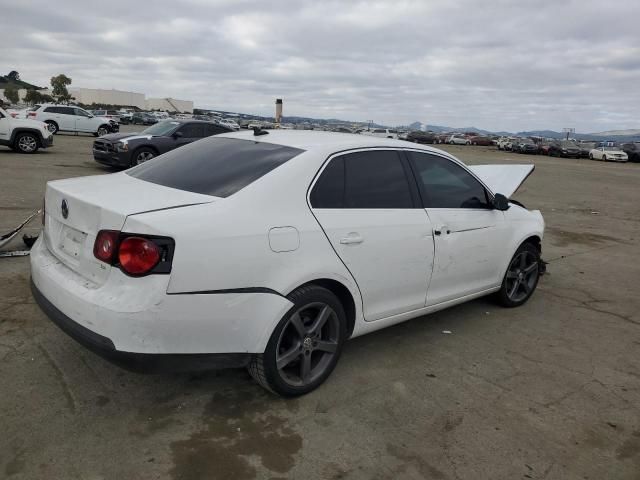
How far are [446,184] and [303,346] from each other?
6.26 feet

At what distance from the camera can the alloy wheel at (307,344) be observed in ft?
10.2

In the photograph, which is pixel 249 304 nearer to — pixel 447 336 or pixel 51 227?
pixel 51 227

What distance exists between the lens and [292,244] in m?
2.94

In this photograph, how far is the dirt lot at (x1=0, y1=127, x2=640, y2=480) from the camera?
102 inches

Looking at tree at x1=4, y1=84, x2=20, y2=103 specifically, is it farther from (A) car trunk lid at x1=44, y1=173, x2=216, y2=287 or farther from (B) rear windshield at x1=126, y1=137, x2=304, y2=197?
(A) car trunk lid at x1=44, y1=173, x2=216, y2=287

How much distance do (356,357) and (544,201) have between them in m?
11.7

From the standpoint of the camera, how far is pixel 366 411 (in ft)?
10.2

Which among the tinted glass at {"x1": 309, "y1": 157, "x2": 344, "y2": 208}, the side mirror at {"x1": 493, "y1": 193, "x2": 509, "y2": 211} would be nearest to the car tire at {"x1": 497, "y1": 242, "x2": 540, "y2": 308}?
Result: the side mirror at {"x1": 493, "y1": 193, "x2": 509, "y2": 211}

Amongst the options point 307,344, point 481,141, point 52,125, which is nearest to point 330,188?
point 307,344

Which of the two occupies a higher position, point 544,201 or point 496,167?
point 496,167

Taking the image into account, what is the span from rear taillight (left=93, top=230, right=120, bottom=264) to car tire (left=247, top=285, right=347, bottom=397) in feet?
3.19

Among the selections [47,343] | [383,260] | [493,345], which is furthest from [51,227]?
[493,345]

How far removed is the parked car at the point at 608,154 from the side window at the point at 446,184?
138ft

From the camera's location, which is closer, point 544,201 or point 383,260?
point 383,260
